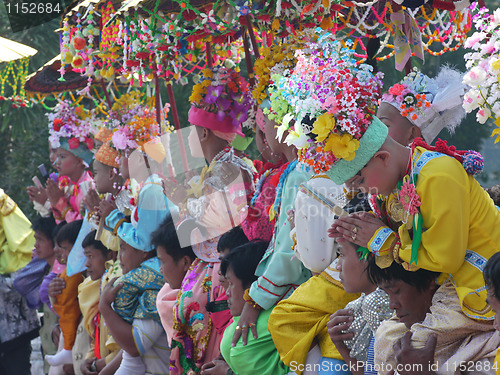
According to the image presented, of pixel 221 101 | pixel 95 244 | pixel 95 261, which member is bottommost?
pixel 95 261

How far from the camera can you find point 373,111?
3061mm

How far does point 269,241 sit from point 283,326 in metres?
0.84

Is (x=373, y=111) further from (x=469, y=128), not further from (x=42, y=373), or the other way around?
(x=469, y=128)

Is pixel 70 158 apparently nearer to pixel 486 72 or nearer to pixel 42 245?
pixel 42 245

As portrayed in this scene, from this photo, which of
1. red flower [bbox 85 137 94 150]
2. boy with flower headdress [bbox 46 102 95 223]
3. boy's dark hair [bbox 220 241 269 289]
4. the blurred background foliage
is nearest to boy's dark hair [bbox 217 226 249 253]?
boy's dark hair [bbox 220 241 269 289]

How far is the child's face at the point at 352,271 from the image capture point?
3277 mm

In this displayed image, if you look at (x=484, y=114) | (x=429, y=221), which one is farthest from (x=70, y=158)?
(x=484, y=114)

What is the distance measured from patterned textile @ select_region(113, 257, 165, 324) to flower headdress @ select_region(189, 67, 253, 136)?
1.21m

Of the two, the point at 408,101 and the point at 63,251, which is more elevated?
the point at 408,101

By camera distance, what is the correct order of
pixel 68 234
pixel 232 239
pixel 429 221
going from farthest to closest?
pixel 68 234, pixel 232 239, pixel 429 221

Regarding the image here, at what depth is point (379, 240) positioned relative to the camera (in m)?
2.90

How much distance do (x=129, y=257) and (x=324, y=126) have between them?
111 inches

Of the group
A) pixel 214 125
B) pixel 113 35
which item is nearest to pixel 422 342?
pixel 214 125

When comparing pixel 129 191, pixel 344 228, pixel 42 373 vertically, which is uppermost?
pixel 344 228
